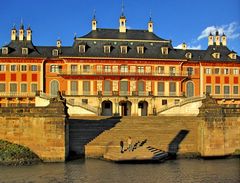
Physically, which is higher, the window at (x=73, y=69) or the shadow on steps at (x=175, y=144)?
the window at (x=73, y=69)

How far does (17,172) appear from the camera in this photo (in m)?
25.5

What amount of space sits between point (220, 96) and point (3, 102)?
35.0 metres

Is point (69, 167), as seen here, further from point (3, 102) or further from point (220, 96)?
point (220, 96)

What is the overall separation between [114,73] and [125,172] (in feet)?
118

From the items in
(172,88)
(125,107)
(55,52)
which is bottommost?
(125,107)

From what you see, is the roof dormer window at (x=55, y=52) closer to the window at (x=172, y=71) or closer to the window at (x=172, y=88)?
the window at (x=172, y=71)

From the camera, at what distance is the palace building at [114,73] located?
193 ft

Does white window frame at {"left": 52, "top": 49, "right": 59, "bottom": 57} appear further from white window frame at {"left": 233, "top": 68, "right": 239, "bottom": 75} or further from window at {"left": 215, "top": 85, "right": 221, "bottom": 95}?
white window frame at {"left": 233, "top": 68, "right": 239, "bottom": 75}

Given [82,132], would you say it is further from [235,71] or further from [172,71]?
[235,71]

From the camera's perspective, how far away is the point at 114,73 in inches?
2367

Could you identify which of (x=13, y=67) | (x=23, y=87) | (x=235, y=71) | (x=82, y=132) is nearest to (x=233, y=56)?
(x=235, y=71)

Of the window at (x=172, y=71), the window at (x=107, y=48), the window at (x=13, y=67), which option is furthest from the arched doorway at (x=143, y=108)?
the window at (x=13, y=67)

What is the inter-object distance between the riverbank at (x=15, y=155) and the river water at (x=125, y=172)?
1264 millimetres

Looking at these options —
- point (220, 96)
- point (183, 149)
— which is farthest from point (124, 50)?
point (183, 149)
